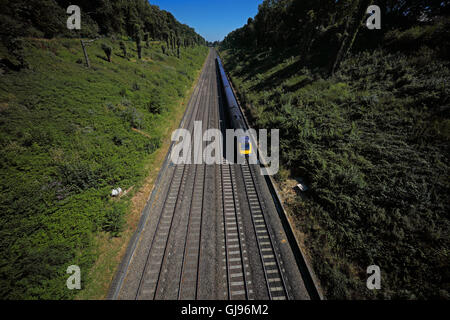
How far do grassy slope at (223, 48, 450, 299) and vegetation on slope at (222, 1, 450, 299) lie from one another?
0.05 meters

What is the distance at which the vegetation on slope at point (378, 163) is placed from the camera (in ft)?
26.7

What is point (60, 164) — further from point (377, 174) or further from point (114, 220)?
point (377, 174)

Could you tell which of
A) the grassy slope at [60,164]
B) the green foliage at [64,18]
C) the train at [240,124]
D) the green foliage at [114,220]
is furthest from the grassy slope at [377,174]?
the green foliage at [64,18]

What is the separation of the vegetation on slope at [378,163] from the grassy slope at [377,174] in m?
0.05

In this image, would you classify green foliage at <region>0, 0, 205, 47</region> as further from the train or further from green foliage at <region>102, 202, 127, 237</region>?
green foliage at <region>102, 202, 127, 237</region>

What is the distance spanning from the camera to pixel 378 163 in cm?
1212

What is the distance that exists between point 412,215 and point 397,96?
13.8 meters

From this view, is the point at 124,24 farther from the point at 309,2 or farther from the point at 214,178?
the point at 214,178

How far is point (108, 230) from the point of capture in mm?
9641

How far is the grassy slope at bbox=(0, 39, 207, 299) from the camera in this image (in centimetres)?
726

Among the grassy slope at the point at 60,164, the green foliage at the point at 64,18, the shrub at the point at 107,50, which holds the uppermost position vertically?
the green foliage at the point at 64,18

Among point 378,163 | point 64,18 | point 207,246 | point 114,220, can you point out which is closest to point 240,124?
Answer: point 378,163

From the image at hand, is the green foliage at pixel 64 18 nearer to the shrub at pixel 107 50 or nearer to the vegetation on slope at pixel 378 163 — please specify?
the shrub at pixel 107 50

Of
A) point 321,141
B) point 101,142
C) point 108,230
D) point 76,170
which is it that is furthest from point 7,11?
point 321,141
